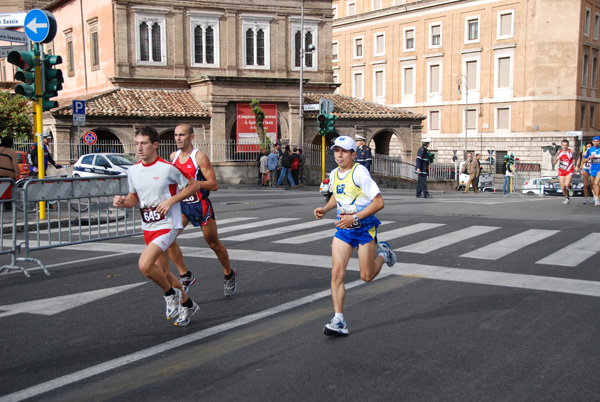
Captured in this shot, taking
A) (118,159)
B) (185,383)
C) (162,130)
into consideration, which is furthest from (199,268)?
(162,130)

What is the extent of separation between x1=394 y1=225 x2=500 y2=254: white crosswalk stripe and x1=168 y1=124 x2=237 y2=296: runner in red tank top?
382 centimetres

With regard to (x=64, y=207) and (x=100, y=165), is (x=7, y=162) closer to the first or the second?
(x=64, y=207)

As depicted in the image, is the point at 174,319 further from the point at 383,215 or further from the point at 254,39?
the point at 254,39

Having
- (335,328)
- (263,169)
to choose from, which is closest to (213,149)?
(263,169)

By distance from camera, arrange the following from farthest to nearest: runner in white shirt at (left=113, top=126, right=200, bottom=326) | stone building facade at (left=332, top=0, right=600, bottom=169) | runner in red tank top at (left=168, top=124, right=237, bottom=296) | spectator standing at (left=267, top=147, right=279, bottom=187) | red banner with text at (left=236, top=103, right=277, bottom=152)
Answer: stone building facade at (left=332, top=0, right=600, bottom=169) < red banner with text at (left=236, top=103, right=277, bottom=152) < spectator standing at (left=267, top=147, right=279, bottom=187) < runner in red tank top at (left=168, top=124, right=237, bottom=296) < runner in white shirt at (left=113, top=126, right=200, bottom=326)

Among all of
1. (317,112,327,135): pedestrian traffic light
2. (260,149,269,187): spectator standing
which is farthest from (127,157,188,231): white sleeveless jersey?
(260,149,269,187): spectator standing

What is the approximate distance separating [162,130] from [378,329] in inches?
1129

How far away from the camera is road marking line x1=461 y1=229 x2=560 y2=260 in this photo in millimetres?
9461

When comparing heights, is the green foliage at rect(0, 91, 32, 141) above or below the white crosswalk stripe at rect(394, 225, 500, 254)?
above

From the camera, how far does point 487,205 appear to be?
17.6 m

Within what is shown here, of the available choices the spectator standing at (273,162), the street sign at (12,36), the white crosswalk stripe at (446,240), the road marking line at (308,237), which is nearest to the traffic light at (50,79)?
the street sign at (12,36)

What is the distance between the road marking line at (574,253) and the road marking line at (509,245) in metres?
0.61

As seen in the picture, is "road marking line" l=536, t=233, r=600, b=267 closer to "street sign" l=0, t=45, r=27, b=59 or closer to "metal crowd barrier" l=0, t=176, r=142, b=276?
"metal crowd barrier" l=0, t=176, r=142, b=276

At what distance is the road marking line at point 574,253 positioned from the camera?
8.90 m
